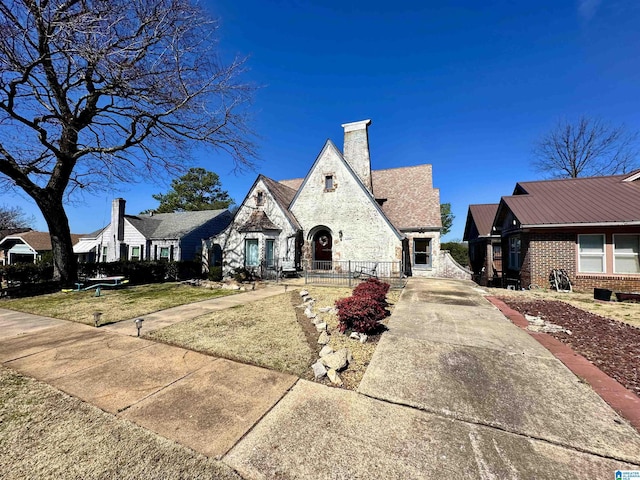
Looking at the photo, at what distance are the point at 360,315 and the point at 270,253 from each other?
12451 millimetres

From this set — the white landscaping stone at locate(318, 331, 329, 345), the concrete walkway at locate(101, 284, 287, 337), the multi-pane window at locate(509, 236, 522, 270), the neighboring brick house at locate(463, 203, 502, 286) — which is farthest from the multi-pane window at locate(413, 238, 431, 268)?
the white landscaping stone at locate(318, 331, 329, 345)

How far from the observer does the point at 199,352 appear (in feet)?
16.0

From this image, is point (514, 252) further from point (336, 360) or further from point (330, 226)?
point (336, 360)

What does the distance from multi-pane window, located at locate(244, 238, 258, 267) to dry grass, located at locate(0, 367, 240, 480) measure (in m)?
14.3

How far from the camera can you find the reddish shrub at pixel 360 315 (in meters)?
5.70

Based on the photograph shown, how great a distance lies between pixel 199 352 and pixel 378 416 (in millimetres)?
3530

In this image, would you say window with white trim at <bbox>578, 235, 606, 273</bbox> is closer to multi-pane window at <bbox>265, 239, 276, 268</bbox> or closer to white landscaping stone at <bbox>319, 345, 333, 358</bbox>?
white landscaping stone at <bbox>319, 345, 333, 358</bbox>

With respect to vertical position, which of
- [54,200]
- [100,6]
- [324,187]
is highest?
[100,6]

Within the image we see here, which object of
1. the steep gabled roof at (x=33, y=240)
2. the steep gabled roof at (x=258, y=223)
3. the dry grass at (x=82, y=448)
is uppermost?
the steep gabled roof at (x=258, y=223)

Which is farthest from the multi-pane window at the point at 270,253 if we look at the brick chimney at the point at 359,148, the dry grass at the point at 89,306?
the brick chimney at the point at 359,148

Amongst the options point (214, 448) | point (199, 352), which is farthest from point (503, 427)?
point (199, 352)

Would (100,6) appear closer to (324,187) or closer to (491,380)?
(324,187)

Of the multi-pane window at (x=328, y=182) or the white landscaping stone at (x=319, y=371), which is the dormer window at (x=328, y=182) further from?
the white landscaping stone at (x=319, y=371)

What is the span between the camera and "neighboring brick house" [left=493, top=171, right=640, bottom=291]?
36.2ft
